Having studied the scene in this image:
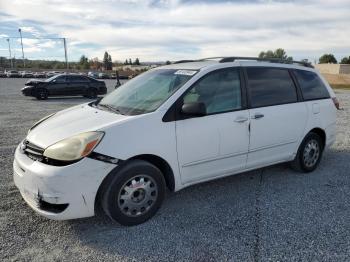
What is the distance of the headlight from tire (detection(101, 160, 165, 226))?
36 centimetres

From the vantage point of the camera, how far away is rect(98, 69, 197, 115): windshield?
3959 millimetres

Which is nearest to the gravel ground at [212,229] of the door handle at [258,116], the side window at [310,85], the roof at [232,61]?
the door handle at [258,116]

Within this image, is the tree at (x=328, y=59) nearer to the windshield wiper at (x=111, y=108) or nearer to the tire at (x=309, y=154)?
the tire at (x=309, y=154)

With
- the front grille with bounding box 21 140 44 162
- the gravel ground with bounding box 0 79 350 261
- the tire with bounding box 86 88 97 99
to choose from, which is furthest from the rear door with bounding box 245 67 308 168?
the tire with bounding box 86 88 97 99

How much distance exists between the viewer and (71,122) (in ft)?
12.7

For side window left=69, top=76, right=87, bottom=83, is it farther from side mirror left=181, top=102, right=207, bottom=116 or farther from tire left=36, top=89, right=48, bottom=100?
side mirror left=181, top=102, right=207, bottom=116

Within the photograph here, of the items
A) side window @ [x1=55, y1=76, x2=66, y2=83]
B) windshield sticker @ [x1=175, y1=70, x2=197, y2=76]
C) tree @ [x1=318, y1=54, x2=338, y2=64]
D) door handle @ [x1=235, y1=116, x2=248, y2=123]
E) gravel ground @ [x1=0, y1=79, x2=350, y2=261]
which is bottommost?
gravel ground @ [x1=0, y1=79, x2=350, y2=261]

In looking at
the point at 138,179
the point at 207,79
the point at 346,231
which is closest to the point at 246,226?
the point at 346,231

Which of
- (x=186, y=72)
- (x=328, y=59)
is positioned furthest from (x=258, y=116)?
(x=328, y=59)

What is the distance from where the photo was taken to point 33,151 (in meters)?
3.56

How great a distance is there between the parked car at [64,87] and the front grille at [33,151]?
15.5 metres

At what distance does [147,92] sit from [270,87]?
1.77m

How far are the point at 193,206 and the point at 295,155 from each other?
1.99 metres

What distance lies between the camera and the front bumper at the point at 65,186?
10.6 feet
